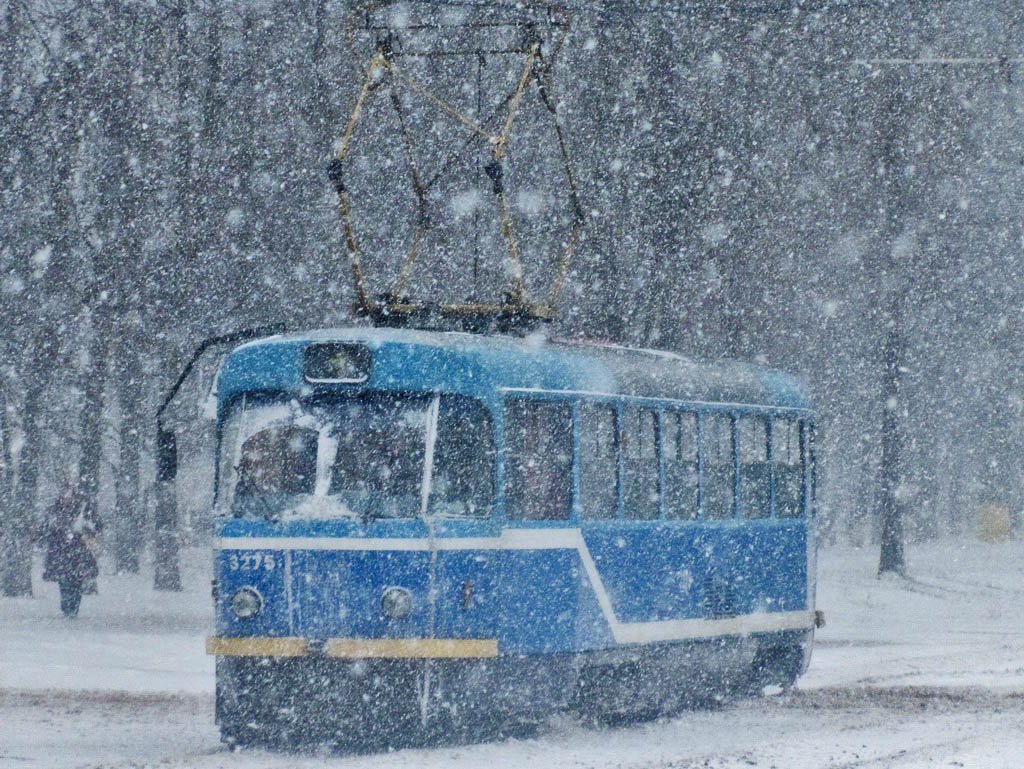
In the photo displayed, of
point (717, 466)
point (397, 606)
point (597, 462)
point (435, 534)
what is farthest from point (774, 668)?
point (397, 606)

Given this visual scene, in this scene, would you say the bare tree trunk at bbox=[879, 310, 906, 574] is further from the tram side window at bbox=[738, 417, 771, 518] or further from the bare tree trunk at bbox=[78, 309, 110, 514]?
the tram side window at bbox=[738, 417, 771, 518]

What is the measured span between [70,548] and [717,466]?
11.4 m

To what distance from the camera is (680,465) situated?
15.2 m

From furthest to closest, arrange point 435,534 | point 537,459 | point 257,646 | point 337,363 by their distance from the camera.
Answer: point 537,459, point 337,363, point 257,646, point 435,534

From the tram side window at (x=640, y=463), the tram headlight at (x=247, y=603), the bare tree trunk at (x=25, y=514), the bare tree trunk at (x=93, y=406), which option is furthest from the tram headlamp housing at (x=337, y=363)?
the bare tree trunk at (x=25, y=514)

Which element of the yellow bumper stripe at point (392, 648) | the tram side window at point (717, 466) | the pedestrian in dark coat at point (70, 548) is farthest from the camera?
the pedestrian in dark coat at point (70, 548)

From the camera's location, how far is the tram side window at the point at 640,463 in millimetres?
14500

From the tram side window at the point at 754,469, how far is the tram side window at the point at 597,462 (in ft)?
7.12

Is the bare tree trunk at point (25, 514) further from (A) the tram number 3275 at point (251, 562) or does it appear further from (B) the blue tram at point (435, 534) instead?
(A) the tram number 3275 at point (251, 562)

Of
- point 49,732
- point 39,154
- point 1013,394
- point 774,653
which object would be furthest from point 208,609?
point 1013,394

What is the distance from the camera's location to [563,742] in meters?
13.5

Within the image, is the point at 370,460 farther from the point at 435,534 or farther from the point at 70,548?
the point at 70,548

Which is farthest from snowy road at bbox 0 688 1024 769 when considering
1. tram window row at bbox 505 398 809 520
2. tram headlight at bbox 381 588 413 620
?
tram window row at bbox 505 398 809 520

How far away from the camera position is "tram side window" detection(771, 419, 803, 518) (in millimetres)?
16938
